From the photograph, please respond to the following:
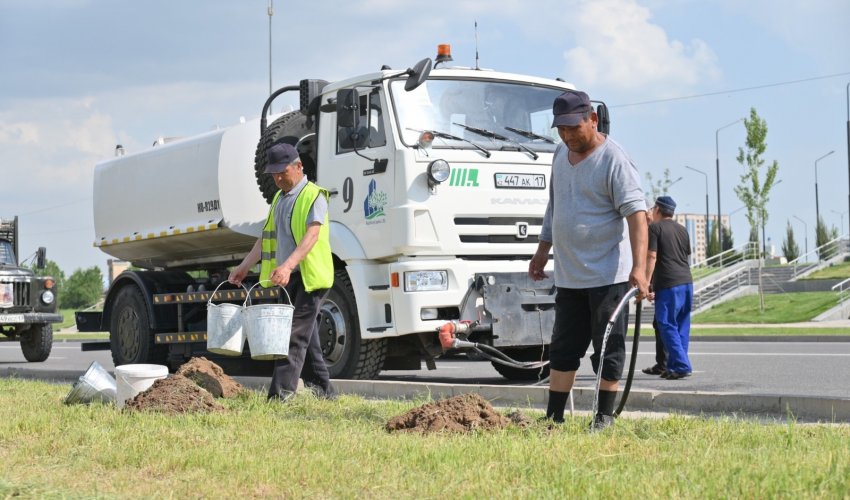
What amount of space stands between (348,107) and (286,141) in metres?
1.52

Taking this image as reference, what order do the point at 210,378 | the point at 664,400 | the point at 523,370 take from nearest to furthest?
the point at 664,400, the point at 210,378, the point at 523,370

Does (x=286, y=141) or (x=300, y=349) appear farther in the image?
(x=286, y=141)

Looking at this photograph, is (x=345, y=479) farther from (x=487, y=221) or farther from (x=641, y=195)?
(x=487, y=221)

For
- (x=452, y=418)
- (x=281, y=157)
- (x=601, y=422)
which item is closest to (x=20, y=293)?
(x=281, y=157)

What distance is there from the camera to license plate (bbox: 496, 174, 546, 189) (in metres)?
9.98

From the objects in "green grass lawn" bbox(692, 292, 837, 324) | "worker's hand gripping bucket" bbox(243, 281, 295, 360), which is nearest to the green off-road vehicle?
"worker's hand gripping bucket" bbox(243, 281, 295, 360)

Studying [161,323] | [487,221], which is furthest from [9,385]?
[487,221]

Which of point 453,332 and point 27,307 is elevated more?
point 27,307

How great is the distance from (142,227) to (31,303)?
270 inches

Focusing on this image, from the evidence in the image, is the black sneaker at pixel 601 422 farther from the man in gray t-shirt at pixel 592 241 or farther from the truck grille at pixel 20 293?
the truck grille at pixel 20 293

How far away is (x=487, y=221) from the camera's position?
32.9 feet

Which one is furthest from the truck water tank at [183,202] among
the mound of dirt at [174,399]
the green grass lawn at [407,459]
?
the green grass lawn at [407,459]

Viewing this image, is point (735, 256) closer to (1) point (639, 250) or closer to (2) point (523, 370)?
(2) point (523, 370)

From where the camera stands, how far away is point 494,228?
10031mm
